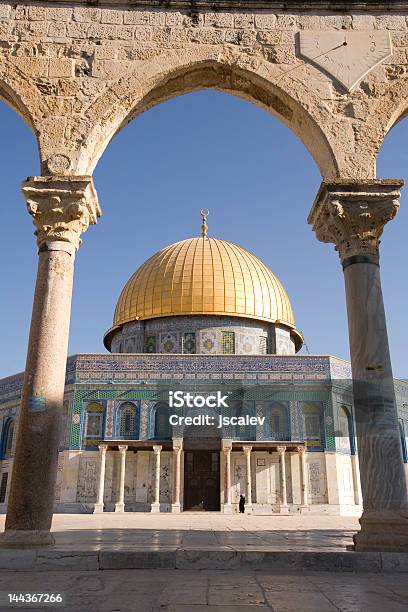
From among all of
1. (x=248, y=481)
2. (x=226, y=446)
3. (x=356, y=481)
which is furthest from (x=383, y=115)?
(x=356, y=481)

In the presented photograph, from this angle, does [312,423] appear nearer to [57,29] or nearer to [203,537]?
[203,537]

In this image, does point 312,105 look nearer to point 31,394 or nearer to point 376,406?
point 376,406

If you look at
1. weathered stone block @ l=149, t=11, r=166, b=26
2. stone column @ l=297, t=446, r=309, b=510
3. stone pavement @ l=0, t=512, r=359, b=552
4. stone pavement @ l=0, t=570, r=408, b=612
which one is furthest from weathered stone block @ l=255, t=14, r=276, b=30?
stone column @ l=297, t=446, r=309, b=510

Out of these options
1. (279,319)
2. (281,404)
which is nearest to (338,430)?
(281,404)

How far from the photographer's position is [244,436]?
20.4 metres

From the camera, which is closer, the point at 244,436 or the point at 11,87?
the point at 11,87

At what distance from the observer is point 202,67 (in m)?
6.31

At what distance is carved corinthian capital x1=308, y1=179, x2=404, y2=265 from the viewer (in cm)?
549

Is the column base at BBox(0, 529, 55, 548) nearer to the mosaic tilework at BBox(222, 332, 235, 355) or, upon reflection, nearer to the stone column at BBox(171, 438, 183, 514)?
the stone column at BBox(171, 438, 183, 514)

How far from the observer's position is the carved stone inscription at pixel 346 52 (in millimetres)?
6160

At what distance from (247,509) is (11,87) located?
52.9 feet

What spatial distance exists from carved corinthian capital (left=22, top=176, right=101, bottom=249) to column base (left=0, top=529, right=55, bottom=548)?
106 inches

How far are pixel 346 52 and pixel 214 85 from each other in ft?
5.13

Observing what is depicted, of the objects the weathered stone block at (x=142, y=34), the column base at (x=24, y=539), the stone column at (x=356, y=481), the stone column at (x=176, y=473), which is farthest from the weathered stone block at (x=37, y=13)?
the stone column at (x=356, y=481)
